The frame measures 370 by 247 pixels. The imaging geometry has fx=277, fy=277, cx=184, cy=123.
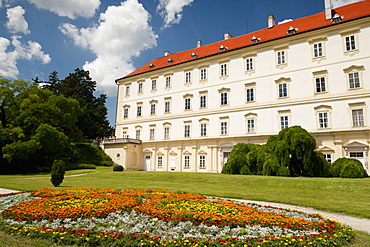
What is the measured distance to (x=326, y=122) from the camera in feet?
85.1

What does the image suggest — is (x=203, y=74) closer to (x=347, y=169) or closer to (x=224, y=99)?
(x=224, y=99)

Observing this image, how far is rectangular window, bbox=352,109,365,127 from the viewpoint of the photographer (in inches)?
957

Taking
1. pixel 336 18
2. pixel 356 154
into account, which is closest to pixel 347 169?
pixel 356 154

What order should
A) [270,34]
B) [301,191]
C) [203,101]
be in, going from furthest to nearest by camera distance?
1. [203,101]
2. [270,34]
3. [301,191]

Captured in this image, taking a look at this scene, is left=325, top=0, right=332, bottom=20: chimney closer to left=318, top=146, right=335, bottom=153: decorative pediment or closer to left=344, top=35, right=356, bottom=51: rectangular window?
left=344, top=35, right=356, bottom=51: rectangular window

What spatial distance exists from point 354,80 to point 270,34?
11.0m

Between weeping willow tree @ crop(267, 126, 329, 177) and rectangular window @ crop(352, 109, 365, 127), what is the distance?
542 cm

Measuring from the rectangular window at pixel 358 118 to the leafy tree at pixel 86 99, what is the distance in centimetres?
3797

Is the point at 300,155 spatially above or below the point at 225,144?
below

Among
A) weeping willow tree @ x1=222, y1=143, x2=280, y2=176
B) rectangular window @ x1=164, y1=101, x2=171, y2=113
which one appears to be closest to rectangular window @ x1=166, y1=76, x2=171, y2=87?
rectangular window @ x1=164, y1=101, x2=171, y2=113

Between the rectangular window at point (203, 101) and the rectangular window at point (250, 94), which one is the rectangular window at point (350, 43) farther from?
the rectangular window at point (203, 101)

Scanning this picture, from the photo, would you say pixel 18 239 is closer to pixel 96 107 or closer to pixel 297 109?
pixel 297 109

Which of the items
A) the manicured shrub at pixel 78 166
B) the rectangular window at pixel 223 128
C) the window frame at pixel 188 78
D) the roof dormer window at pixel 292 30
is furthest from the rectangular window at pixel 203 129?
the manicured shrub at pixel 78 166

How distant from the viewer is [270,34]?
32.1 meters
